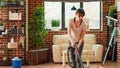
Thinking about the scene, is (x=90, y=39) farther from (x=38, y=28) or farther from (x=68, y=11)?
(x=38, y=28)

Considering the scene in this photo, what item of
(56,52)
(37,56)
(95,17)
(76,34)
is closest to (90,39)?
(95,17)

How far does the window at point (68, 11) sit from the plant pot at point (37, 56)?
1.31 m

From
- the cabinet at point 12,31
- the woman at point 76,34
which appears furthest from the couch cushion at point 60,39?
the woman at point 76,34

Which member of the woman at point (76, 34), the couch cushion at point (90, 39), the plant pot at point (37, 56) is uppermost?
the woman at point (76, 34)

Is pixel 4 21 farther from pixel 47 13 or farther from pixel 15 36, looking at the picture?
pixel 47 13

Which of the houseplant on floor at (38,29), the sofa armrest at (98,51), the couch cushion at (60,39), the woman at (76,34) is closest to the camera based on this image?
the woman at (76,34)

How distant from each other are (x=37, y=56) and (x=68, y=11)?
6.78 feet

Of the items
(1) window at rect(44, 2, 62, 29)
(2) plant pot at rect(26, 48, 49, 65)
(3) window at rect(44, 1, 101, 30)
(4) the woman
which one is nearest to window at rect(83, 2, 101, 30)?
(3) window at rect(44, 1, 101, 30)

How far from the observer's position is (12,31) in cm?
811

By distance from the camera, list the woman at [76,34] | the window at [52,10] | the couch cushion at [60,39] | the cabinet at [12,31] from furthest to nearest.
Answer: the window at [52,10] → the couch cushion at [60,39] → the cabinet at [12,31] → the woman at [76,34]

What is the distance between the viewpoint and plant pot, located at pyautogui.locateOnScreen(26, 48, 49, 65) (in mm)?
8125

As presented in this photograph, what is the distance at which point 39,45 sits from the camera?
8719mm

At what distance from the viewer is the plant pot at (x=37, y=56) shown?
812cm

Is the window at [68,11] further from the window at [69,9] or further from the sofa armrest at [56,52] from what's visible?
the sofa armrest at [56,52]
